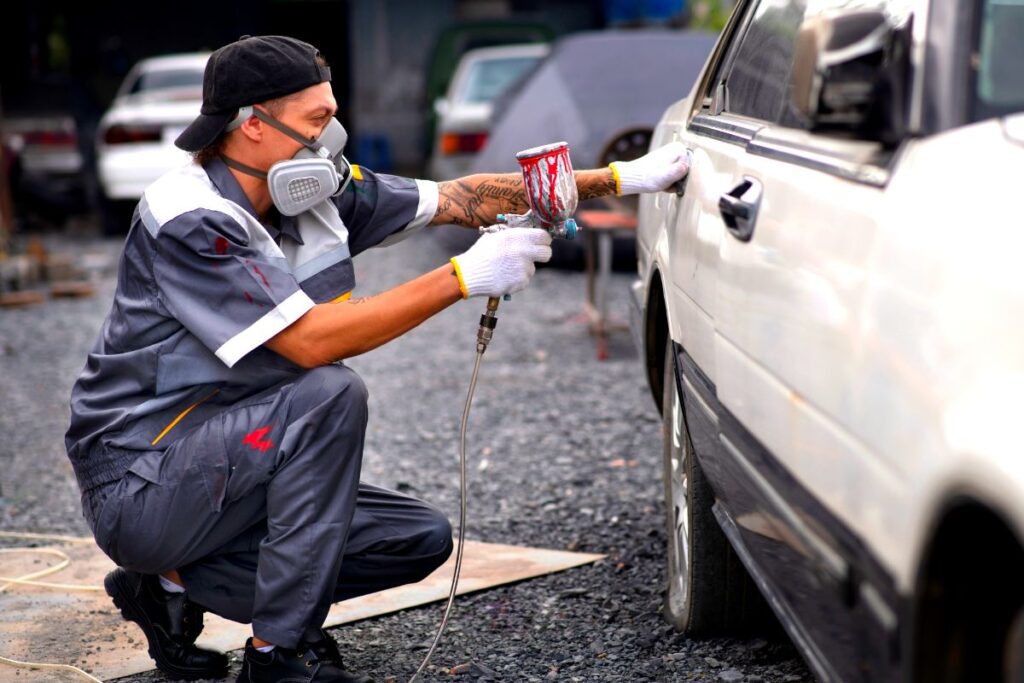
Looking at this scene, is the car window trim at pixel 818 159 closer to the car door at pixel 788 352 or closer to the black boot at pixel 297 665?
the car door at pixel 788 352

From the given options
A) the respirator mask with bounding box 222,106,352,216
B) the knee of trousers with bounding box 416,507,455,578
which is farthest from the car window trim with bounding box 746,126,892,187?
the knee of trousers with bounding box 416,507,455,578

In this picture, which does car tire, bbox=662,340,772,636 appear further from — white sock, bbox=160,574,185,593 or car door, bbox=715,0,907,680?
white sock, bbox=160,574,185,593

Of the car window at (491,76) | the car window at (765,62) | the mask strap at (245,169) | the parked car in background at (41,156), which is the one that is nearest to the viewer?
the car window at (765,62)

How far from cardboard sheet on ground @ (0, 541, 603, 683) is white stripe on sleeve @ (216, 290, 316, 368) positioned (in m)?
0.98

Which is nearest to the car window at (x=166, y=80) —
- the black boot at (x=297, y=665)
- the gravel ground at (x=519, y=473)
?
the gravel ground at (x=519, y=473)

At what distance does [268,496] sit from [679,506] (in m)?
1.04

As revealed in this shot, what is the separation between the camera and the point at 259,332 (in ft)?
8.59

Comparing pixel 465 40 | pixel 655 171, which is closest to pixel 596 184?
pixel 655 171

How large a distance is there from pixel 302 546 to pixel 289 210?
704 millimetres

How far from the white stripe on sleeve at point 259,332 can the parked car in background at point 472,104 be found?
7.40 m

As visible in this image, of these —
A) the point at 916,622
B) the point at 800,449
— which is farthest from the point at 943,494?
the point at 800,449

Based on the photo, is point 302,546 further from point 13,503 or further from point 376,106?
point 376,106

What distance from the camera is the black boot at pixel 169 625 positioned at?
2.98 meters

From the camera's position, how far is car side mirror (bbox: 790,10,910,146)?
1.74 m
